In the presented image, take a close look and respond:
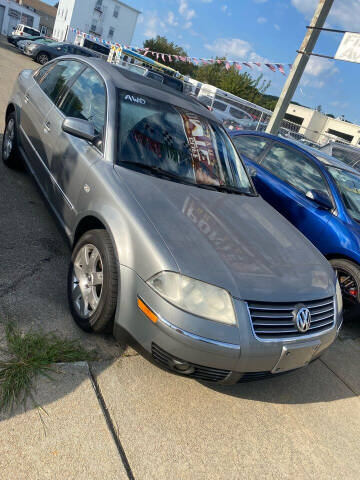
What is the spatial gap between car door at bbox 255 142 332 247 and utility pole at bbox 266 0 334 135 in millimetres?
3011

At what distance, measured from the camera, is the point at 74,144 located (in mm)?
3137

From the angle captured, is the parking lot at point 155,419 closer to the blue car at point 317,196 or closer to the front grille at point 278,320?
the front grille at point 278,320

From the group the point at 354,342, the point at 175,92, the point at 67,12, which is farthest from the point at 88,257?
the point at 67,12

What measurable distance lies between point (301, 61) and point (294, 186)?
4021 millimetres

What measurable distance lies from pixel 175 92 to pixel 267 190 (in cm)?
193

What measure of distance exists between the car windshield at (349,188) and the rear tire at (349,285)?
0.61 m

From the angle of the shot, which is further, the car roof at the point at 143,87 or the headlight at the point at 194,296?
the car roof at the point at 143,87

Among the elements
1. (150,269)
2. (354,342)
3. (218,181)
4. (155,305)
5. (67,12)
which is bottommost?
(354,342)

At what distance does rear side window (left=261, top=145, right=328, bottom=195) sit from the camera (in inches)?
190

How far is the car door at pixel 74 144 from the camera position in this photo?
295cm

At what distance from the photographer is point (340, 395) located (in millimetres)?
3096

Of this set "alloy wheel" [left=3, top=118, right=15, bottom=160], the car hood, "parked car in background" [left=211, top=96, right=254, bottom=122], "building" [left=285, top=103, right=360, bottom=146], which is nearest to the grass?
the car hood

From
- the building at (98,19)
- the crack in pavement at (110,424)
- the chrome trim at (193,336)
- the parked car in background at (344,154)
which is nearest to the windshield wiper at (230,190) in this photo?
the chrome trim at (193,336)

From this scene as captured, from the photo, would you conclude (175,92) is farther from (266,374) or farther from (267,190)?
(266,374)
